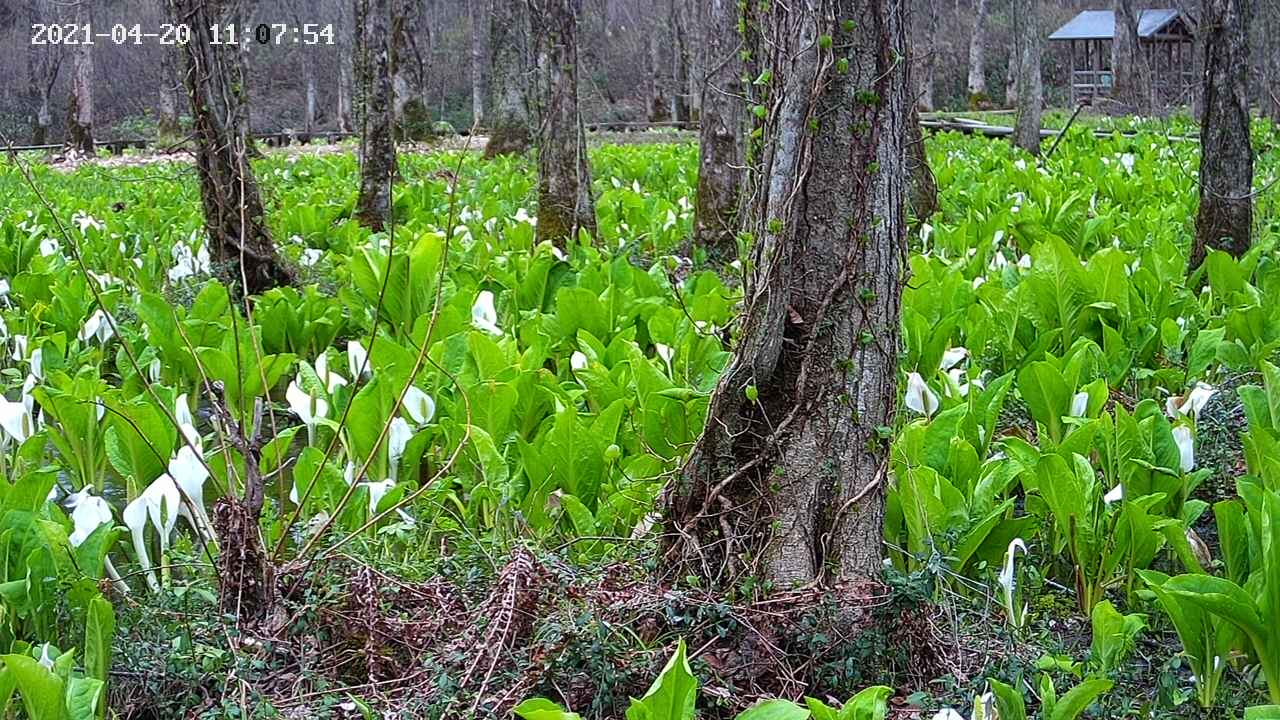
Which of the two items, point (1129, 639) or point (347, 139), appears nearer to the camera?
point (1129, 639)

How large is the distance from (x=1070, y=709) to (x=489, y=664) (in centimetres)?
117

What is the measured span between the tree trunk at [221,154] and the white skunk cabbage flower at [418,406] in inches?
74.7

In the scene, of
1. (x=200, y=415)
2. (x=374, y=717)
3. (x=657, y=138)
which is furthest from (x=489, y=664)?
(x=657, y=138)

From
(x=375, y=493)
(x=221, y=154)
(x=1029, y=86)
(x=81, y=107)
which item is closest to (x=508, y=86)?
(x=1029, y=86)

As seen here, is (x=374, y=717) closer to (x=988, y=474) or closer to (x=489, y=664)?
(x=489, y=664)

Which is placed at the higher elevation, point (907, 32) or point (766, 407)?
point (907, 32)

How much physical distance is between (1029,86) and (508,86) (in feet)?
21.7

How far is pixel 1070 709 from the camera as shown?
2.46 metres

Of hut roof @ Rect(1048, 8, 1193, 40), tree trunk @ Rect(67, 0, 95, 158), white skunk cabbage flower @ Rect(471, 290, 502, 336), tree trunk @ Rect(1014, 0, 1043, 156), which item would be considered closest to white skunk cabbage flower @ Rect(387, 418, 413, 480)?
white skunk cabbage flower @ Rect(471, 290, 502, 336)

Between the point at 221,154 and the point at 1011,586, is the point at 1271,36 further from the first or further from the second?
the point at 1011,586

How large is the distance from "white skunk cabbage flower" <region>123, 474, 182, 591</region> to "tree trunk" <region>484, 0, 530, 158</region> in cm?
1411

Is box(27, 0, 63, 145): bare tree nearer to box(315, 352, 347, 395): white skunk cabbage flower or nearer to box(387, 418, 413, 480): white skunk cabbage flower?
box(315, 352, 347, 395): white skunk cabbage flower

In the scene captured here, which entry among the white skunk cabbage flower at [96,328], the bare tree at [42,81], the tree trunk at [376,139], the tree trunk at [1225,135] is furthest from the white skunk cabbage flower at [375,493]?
the bare tree at [42,81]

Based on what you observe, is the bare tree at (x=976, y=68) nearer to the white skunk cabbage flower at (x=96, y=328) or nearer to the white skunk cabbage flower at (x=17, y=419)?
the white skunk cabbage flower at (x=96, y=328)
